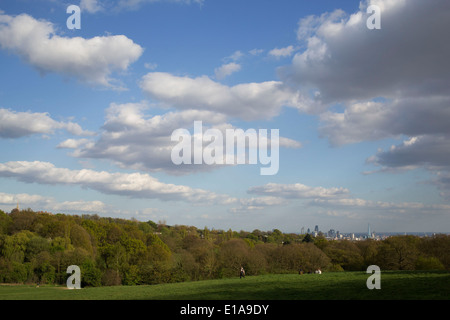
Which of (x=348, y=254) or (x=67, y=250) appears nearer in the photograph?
(x=67, y=250)

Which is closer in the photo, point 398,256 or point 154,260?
point 398,256

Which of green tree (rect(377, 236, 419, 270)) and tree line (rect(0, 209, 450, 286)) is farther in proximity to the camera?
green tree (rect(377, 236, 419, 270))

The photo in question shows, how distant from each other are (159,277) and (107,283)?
36.0 feet

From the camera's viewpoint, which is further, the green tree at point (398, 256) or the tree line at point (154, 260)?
the green tree at point (398, 256)

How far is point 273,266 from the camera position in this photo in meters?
82.8

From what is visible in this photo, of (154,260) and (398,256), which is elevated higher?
(398,256)
